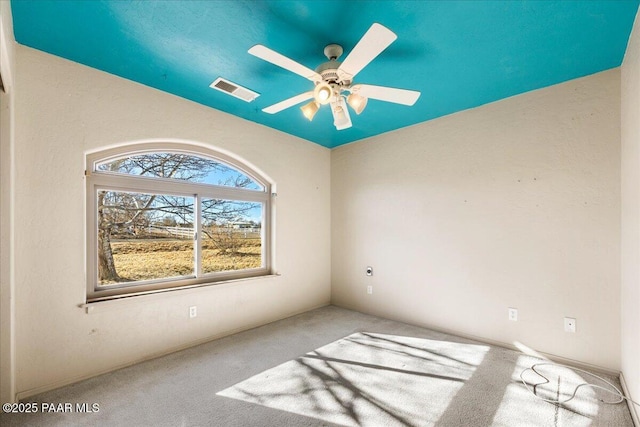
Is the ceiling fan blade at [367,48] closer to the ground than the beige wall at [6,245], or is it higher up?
higher up

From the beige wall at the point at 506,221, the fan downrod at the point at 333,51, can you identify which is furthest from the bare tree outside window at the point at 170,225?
the fan downrod at the point at 333,51

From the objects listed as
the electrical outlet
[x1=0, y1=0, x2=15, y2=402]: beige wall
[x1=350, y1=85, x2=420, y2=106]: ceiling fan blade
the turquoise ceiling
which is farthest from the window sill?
the electrical outlet

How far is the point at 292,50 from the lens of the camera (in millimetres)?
2088

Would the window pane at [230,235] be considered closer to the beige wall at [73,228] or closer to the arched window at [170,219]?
the arched window at [170,219]

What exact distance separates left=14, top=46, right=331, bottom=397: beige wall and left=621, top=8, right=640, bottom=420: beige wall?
11.0ft

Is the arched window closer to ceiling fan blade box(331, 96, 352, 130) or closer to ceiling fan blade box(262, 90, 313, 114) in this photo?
ceiling fan blade box(262, 90, 313, 114)

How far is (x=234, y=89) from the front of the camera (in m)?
2.55

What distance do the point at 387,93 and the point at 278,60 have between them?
0.83 m

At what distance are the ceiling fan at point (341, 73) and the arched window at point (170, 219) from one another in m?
1.30

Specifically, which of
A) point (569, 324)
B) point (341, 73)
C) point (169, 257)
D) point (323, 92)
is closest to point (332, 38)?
point (341, 73)

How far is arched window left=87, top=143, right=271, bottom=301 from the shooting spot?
2.48 meters

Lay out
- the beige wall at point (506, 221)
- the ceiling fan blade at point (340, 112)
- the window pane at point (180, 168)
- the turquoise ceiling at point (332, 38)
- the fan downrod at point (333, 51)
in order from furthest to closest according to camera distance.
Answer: the window pane at point (180, 168)
the beige wall at point (506, 221)
the ceiling fan blade at point (340, 112)
the fan downrod at point (333, 51)
the turquoise ceiling at point (332, 38)

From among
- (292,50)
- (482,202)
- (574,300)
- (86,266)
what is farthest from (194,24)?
(574,300)

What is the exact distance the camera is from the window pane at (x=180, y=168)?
259 cm
